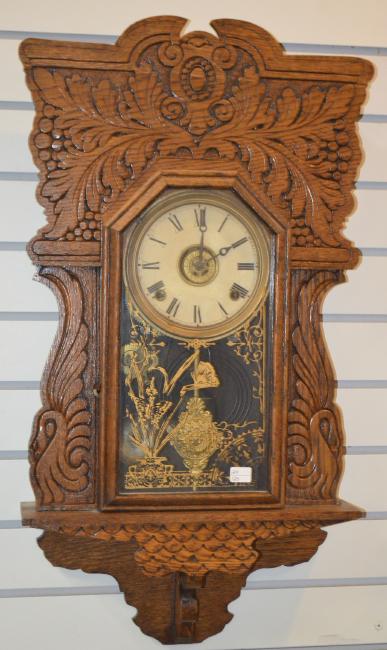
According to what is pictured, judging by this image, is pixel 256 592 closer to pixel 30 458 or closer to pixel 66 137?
pixel 30 458

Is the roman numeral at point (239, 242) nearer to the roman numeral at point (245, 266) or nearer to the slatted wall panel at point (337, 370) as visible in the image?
→ the roman numeral at point (245, 266)

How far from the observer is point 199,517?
1.25m

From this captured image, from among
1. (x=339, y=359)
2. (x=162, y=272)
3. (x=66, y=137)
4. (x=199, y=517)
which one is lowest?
(x=199, y=517)

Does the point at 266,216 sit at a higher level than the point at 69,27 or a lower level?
lower

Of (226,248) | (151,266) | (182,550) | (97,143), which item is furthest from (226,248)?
(182,550)

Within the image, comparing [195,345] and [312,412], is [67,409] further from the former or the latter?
[312,412]

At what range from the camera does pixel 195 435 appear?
1.26 m

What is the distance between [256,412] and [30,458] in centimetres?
34

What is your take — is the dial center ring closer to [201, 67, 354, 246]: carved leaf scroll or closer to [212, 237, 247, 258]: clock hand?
[212, 237, 247, 258]: clock hand

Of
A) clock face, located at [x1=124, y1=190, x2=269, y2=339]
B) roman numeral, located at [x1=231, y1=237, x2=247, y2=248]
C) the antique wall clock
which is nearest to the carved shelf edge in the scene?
the antique wall clock

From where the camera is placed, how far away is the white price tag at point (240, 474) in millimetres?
1268

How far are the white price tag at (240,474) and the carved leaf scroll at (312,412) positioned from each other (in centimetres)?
8

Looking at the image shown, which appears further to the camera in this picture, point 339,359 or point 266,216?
point 339,359

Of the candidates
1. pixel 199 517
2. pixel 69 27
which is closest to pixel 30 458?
pixel 199 517
